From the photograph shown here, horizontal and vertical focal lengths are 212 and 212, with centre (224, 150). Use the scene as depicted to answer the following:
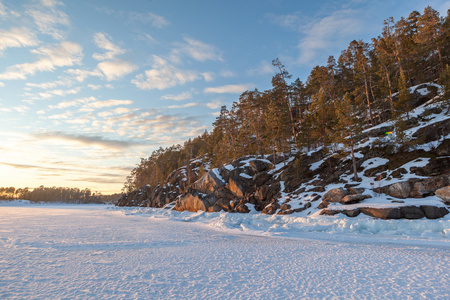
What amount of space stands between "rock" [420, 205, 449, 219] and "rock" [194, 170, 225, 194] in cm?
2754

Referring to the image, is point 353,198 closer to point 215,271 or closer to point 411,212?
point 411,212

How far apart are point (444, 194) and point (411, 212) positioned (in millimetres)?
2975

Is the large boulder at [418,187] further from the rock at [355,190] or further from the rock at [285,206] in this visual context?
the rock at [285,206]

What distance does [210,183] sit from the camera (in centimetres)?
3991

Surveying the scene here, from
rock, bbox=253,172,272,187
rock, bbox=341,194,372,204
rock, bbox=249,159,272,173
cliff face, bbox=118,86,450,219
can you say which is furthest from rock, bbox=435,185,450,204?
rock, bbox=249,159,272,173

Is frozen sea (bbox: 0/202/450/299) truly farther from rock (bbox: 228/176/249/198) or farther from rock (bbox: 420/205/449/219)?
rock (bbox: 228/176/249/198)

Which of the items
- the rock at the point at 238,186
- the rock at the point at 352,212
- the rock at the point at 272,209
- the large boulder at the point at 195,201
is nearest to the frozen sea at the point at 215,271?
the rock at the point at 352,212

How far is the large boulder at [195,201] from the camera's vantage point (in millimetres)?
37844

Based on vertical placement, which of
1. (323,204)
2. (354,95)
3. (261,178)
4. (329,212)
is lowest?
(329,212)

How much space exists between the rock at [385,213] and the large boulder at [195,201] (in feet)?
80.3

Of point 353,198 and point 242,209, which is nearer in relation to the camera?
point 353,198

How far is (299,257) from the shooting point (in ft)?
27.6

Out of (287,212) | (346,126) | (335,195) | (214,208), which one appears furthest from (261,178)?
(346,126)

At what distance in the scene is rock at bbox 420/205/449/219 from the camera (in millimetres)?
15742
